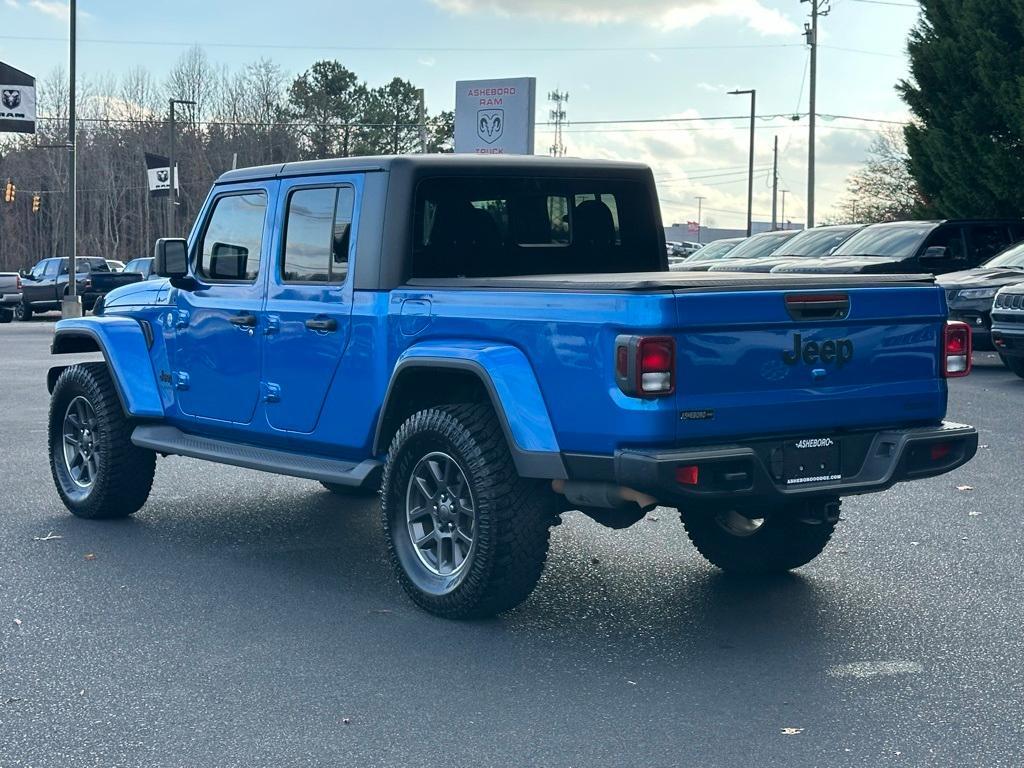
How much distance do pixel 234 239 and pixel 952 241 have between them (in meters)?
15.5

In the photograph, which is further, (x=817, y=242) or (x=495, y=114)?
(x=495, y=114)

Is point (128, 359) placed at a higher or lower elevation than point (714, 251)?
lower

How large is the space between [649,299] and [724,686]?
1.40 meters

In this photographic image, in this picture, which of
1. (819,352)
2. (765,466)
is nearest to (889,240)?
(819,352)

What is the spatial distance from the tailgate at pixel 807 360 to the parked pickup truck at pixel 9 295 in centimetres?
3369

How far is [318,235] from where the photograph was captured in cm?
682

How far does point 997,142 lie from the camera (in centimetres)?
2900

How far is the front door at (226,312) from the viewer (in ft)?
23.3

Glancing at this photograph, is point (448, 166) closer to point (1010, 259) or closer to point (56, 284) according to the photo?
point (1010, 259)

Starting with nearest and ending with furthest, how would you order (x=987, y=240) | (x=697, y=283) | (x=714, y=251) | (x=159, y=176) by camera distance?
1. (x=697, y=283)
2. (x=987, y=240)
3. (x=714, y=251)
4. (x=159, y=176)

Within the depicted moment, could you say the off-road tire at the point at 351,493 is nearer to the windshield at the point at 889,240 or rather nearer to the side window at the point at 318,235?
the side window at the point at 318,235

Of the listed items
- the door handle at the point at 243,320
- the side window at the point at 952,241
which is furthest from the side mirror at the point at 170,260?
the side window at the point at 952,241

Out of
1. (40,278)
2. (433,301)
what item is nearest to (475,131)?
(40,278)

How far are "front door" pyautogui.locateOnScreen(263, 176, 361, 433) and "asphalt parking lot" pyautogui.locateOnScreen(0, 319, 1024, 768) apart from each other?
0.88 m
